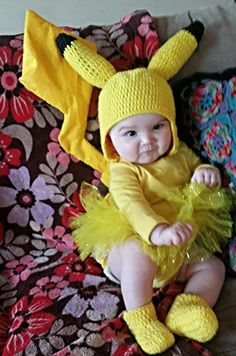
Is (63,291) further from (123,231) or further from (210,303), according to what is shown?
(210,303)

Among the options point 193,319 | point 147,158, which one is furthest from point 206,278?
point 147,158

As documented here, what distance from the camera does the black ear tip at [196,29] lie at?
4.83 ft

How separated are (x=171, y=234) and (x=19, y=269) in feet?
1.42

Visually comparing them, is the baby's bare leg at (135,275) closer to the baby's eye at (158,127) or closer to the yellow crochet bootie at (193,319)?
the yellow crochet bootie at (193,319)

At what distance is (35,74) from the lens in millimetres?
1449

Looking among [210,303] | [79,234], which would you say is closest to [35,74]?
[79,234]

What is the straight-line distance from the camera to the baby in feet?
4.19

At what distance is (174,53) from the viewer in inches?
56.6

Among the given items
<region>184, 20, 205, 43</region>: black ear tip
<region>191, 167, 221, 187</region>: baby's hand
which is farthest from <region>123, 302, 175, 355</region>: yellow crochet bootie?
<region>184, 20, 205, 43</region>: black ear tip

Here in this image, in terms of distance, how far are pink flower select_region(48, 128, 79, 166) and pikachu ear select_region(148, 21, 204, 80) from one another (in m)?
0.28

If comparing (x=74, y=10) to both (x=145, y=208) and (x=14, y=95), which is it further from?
(x=145, y=208)

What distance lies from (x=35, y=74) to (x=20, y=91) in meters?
0.09

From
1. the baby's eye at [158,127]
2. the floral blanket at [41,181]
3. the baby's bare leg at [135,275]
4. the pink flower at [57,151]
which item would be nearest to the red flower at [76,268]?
the floral blanket at [41,181]

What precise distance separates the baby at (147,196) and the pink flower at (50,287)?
90 millimetres
